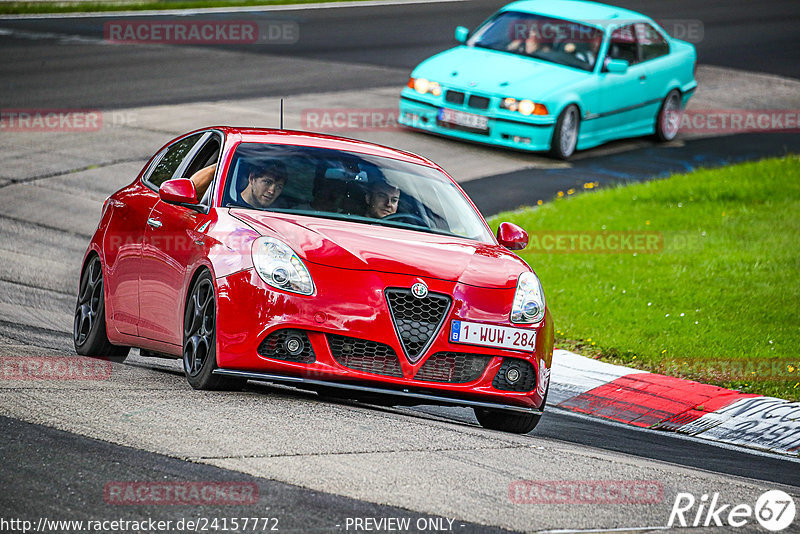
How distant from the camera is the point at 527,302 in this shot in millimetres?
7332

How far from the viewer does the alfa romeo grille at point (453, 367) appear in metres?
6.95

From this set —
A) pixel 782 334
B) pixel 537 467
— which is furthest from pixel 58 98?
pixel 537 467

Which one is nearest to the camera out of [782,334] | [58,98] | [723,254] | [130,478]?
[130,478]

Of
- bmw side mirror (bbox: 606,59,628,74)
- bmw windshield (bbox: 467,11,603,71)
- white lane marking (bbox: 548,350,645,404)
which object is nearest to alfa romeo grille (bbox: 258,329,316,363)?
white lane marking (bbox: 548,350,645,404)

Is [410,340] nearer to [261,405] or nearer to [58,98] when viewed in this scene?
[261,405]

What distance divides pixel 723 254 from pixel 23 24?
18.0m

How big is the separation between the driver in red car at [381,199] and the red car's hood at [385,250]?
25 cm

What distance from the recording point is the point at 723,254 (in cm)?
1354

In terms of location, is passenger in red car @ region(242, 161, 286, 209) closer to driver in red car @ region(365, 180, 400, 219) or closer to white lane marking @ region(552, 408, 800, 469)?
driver in red car @ region(365, 180, 400, 219)

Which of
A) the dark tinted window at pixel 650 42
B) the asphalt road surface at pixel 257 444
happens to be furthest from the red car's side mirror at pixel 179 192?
the dark tinted window at pixel 650 42

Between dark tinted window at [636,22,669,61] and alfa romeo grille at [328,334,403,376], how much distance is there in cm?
1347

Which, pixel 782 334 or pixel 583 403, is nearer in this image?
pixel 583 403

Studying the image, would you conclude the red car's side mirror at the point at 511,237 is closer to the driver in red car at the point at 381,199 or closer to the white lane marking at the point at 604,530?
the driver in red car at the point at 381,199

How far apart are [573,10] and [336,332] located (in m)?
13.5
